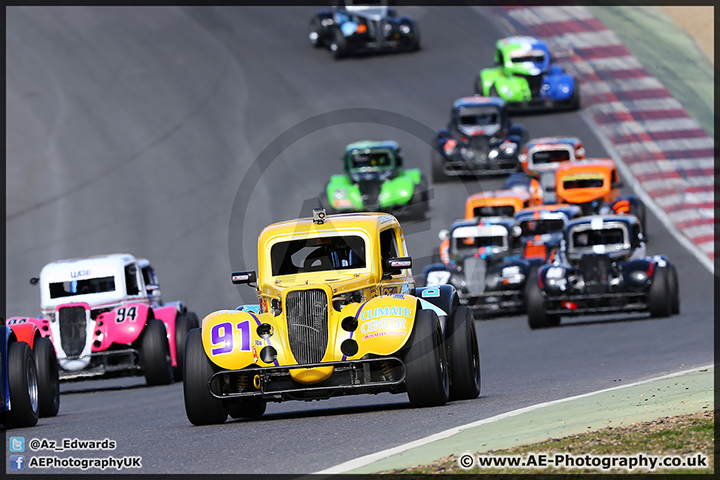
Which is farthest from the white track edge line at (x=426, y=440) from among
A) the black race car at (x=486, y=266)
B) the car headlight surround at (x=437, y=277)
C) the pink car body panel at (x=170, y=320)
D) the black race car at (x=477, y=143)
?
the black race car at (x=477, y=143)

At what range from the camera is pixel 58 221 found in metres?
35.0

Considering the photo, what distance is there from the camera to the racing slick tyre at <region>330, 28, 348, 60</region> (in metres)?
44.9

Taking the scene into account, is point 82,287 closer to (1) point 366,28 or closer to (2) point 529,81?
(2) point 529,81

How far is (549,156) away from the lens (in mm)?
33906

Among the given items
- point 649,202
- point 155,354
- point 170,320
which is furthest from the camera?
point 649,202

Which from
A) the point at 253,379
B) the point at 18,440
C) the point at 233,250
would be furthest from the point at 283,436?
the point at 233,250

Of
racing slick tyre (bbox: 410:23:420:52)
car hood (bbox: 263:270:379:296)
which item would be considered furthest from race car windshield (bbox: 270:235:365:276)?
racing slick tyre (bbox: 410:23:420:52)

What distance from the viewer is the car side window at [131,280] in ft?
67.8

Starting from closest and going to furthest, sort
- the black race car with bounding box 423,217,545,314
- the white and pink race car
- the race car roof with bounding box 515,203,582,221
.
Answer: the white and pink race car → the black race car with bounding box 423,217,545,314 → the race car roof with bounding box 515,203,582,221

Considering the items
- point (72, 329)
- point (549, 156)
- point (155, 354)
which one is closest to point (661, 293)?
point (155, 354)

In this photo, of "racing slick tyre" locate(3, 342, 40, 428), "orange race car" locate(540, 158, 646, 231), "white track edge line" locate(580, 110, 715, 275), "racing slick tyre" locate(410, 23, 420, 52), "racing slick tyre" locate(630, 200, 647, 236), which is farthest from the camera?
"racing slick tyre" locate(410, 23, 420, 52)

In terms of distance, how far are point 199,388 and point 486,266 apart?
1452cm

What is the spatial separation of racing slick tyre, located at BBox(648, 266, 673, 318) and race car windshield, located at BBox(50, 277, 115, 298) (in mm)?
9355

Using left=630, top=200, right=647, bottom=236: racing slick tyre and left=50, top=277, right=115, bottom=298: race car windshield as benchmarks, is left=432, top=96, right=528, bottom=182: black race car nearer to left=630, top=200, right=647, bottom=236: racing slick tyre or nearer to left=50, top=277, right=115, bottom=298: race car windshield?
left=630, top=200, right=647, bottom=236: racing slick tyre
